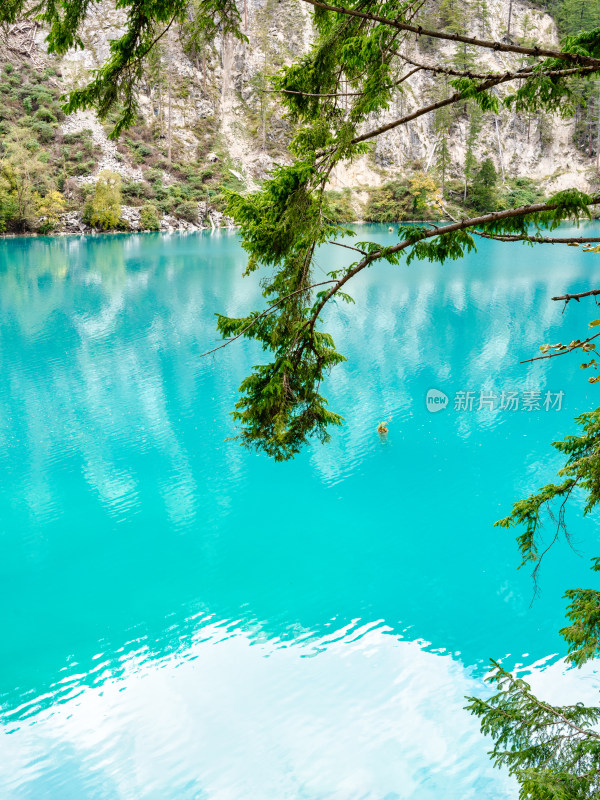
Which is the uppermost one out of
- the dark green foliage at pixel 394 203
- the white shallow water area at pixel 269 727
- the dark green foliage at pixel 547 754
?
the dark green foliage at pixel 394 203

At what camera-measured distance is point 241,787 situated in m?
5.04

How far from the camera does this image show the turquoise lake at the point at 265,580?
17.5 ft

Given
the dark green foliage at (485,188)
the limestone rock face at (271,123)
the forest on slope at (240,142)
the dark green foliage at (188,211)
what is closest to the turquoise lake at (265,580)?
the forest on slope at (240,142)

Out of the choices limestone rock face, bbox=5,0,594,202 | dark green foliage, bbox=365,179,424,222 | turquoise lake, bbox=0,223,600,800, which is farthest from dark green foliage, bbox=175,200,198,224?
turquoise lake, bbox=0,223,600,800

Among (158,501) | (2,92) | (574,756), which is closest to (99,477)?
(158,501)

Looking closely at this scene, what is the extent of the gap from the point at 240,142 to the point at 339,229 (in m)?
67.0

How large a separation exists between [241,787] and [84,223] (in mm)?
49314

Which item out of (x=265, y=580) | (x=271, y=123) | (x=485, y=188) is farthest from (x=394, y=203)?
(x=265, y=580)

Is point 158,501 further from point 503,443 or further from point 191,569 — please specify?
point 503,443

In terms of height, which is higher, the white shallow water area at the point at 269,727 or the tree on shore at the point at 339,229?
the tree on shore at the point at 339,229

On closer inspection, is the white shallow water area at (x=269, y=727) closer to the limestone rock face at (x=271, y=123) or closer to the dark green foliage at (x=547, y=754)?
the dark green foliage at (x=547, y=754)

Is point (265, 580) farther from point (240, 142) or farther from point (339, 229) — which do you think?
point (240, 142)

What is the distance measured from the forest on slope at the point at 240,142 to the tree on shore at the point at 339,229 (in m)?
44.3

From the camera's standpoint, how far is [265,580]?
25.0 feet
